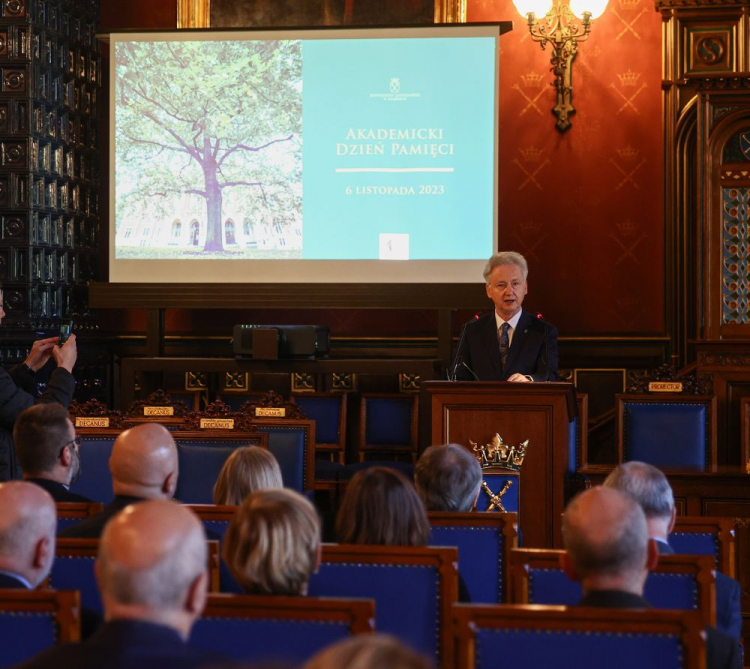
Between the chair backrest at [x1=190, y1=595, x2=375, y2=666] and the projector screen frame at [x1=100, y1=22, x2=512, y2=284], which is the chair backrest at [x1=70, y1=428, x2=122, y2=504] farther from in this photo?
the chair backrest at [x1=190, y1=595, x2=375, y2=666]

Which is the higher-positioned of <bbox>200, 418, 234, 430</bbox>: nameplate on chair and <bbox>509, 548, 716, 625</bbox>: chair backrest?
<bbox>200, 418, 234, 430</bbox>: nameplate on chair

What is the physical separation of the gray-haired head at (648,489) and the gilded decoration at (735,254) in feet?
13.7

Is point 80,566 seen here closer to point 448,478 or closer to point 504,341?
point 448,478

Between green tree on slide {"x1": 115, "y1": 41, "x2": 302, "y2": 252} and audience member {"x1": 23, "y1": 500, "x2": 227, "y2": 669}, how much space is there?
594 centimetres

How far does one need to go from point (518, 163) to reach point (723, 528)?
4.97 metres

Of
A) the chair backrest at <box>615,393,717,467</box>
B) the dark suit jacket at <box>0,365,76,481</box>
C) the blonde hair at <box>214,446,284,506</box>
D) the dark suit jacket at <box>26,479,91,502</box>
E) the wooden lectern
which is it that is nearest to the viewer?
the blonde hair at <box>214,446,284,506</box>

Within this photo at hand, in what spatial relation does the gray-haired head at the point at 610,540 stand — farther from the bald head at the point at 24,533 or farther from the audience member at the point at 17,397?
the audience member at the point at 17,397

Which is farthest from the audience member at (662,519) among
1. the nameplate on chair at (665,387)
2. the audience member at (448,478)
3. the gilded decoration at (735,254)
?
the gilded decoration at (735,254)

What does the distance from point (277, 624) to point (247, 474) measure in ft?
4.37

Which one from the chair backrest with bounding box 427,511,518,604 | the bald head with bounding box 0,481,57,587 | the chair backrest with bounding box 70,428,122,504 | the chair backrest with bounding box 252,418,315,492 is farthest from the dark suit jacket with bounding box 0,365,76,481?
the bald head with bounding box 0,481,57,587

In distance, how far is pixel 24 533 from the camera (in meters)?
2.08

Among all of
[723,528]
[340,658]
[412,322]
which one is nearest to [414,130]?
[412,322]

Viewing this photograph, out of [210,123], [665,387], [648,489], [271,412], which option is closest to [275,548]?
[648,489]

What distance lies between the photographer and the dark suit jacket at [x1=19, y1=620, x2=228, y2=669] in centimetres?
147
